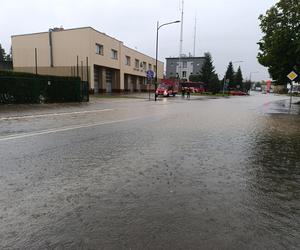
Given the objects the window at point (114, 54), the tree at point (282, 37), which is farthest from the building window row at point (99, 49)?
the tree at point (282, 37)

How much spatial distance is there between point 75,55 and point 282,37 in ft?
89.3

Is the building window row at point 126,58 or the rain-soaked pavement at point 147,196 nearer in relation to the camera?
the rain-soaked pavement at point 147,196

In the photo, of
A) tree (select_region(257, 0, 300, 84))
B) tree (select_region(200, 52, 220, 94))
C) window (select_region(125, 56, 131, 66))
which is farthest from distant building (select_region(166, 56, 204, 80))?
tree (select_region(257, 0, 300, 84))

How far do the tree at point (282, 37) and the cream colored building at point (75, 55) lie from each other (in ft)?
75.1

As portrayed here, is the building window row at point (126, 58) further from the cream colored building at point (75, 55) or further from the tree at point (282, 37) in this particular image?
the tree at point (282, 37)

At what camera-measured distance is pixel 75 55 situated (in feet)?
133

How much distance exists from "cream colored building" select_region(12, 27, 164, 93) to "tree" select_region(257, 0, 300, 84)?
22889mm

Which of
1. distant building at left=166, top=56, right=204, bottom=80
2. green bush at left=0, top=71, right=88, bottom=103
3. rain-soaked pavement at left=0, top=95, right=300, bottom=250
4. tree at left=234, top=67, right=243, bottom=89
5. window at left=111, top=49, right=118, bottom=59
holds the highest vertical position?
distant building at left=166, top=56, right=204, bottom=80

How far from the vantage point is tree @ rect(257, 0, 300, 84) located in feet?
102

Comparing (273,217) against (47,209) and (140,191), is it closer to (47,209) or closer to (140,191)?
(140,191)

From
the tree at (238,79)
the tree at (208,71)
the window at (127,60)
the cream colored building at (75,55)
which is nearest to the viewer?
the cream colored building at (75,55)

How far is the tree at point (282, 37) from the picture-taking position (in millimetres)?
30953

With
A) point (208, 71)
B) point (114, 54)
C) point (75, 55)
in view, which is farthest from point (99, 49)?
point (208, 71)

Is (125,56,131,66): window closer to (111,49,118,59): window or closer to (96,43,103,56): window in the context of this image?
(111,49,118,59): window
